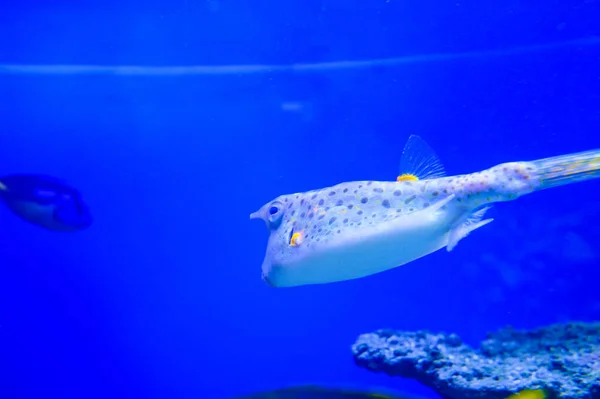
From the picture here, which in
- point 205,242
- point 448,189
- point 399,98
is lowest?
point 448,189

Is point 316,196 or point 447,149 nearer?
point 316,196

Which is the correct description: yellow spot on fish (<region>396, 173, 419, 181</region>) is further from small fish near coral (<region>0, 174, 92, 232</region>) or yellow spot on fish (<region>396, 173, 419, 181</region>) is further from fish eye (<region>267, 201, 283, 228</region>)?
small fish near coral (<region>0, 174, 92, 232</region>)

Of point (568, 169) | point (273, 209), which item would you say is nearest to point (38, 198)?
point (273, 209)

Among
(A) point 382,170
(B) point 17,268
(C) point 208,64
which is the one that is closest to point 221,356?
(B) point 17,268

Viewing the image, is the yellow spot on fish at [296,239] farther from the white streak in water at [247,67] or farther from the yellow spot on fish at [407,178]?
the white streak in water at [247,67]

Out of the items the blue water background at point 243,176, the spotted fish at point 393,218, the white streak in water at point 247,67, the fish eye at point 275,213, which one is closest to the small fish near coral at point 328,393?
the spotted fish at point 393,218

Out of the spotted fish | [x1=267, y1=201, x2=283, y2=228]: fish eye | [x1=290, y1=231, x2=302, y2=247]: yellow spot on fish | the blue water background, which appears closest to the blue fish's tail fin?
the spotted fish

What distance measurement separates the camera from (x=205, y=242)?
4586 mm

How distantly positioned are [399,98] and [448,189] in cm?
234

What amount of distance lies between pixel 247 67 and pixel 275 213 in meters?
2.14

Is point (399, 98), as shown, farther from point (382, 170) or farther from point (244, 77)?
point (244, 77)

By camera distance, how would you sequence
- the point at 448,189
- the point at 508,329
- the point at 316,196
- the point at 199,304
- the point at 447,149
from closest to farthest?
the point at 448,189 → the point at 316,196 → the point at 508,329 → the point at 447,149 → the point at 199,304

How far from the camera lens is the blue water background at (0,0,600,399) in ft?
13.5

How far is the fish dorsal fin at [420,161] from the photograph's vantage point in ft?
8.93
